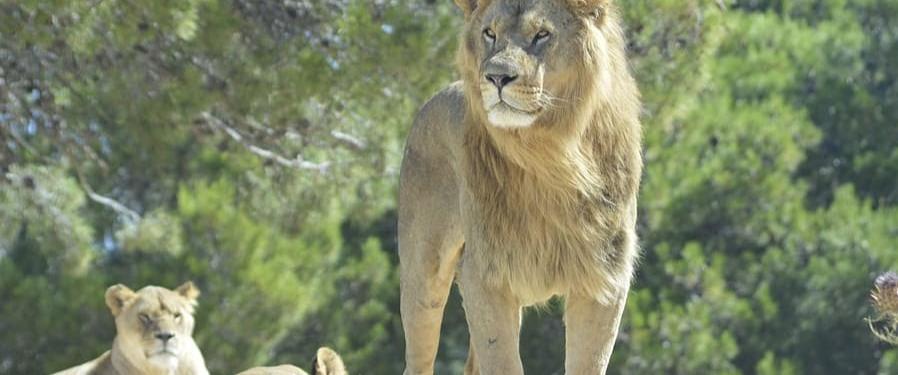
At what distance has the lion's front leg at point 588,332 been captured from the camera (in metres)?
5.73

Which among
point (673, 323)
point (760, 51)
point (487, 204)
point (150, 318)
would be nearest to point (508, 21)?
point (487, 204)

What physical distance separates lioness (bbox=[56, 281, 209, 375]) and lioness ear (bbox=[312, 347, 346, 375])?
1745 mm

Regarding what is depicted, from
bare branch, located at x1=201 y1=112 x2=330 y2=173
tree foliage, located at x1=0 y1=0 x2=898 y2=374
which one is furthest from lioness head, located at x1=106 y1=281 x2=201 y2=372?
bare branch, located at x1=201 y1=112 x2=330 y2=173

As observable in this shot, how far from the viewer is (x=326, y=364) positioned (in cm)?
765

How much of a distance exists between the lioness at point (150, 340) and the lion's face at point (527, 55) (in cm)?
429

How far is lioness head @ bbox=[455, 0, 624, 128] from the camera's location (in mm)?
5180

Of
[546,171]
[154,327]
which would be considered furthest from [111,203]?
[546,171]

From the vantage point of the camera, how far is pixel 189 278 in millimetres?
14320

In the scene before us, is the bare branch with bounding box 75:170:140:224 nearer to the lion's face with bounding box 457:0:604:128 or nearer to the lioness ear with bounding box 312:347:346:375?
the lioness ear with bounding box 312:347:346:375

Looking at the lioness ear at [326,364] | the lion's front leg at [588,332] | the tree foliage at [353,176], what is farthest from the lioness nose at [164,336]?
the lion's front leg at [588,332]

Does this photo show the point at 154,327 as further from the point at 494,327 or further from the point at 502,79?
the point at 502,79

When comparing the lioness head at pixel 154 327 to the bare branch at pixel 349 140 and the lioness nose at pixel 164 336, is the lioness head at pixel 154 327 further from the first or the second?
the bare branch at pixel 349 140

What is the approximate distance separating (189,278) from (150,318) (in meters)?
4.95

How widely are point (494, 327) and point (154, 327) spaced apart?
399 cm
